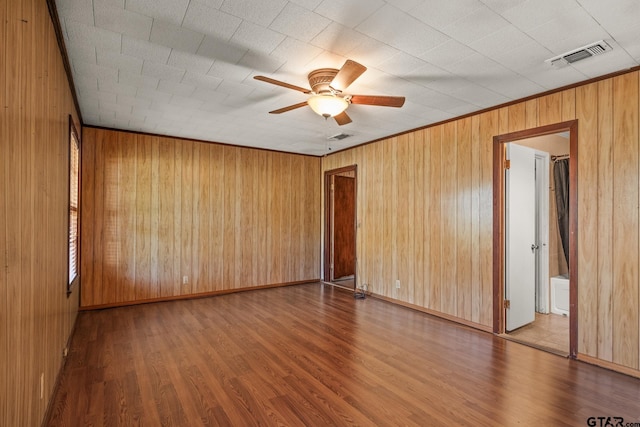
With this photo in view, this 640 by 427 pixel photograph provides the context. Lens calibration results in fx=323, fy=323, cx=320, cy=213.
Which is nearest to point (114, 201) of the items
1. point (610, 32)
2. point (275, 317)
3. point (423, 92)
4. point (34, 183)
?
point (275, 317)

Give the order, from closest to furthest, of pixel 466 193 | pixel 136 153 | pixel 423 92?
pixel 423 92
pixel 466 193
pixel 136 153

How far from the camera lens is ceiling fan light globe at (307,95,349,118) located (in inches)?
107

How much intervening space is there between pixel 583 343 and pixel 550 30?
272cm

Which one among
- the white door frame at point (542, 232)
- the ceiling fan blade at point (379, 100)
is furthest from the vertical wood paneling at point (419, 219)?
the ceiling fan blade at point (379, 100)

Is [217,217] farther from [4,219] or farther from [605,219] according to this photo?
[605,219]

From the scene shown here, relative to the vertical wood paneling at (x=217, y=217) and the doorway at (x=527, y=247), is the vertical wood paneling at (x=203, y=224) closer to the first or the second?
the vertical wood paneling at (x=217, y=217)

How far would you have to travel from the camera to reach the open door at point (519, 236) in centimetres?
379

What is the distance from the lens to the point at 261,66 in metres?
2.74

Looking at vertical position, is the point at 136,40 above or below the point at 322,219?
above

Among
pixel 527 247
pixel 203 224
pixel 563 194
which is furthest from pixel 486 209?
pixel 203 224

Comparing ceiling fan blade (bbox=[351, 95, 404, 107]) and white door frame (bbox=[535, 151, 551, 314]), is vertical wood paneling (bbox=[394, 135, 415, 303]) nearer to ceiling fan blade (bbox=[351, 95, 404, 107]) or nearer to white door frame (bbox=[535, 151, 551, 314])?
white door frame (bbox=[535, 151, 551, 314])

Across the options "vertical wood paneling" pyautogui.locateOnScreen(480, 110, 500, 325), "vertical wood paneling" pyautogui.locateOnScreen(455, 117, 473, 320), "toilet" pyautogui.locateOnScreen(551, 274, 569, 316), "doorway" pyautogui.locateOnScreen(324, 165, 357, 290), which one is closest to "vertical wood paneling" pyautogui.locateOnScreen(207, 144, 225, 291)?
"doorway" pyautogui.locateOnScreen(324, 165, 357, 290)

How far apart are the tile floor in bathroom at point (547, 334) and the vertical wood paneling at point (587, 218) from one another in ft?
1.23

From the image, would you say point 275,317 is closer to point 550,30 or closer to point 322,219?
point 322,219
